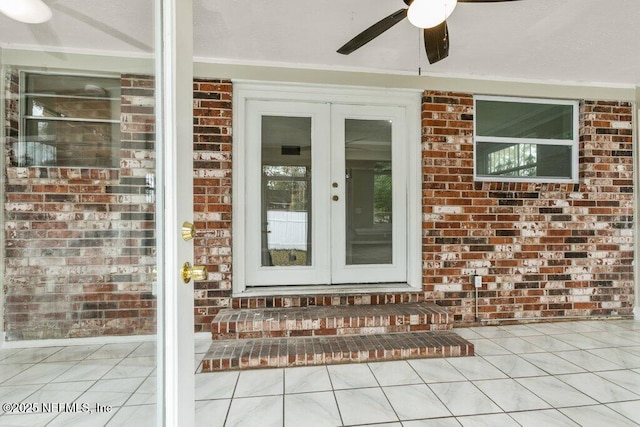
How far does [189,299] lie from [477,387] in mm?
1904

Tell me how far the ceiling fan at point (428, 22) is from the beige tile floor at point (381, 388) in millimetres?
1954

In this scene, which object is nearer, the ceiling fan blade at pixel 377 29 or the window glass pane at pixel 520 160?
the ceiling fan blade at pixel 377 29

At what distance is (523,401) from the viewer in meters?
1.89

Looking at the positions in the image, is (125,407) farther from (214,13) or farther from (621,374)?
(621,374)

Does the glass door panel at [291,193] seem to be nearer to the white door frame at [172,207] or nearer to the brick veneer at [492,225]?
the brick veneer at [492,225]

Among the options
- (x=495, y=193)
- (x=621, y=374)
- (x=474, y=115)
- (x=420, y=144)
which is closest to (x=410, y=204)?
(x=420, y=144)

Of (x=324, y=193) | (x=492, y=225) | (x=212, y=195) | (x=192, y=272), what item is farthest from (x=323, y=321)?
(x=492, y=225)

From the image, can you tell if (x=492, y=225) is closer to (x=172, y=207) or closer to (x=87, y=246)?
(x=172, y=207)

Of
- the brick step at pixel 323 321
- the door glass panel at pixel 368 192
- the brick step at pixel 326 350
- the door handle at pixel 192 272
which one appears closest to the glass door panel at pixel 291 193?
the door glass panel at pixel 368 192

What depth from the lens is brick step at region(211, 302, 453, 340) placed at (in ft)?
8.52

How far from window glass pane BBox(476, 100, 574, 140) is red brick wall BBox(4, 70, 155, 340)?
3180mm

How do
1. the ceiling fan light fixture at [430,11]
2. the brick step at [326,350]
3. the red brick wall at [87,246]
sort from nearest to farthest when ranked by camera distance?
the red brick wall at [87,246] → the ceiling fan light fixture at [430,11] → the brick step at [326,350]

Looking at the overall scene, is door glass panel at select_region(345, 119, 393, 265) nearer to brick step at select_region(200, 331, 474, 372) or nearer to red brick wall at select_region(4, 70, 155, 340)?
brick step at select_region(200, 331, 474, 372)

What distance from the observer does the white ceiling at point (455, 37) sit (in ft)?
7.06
